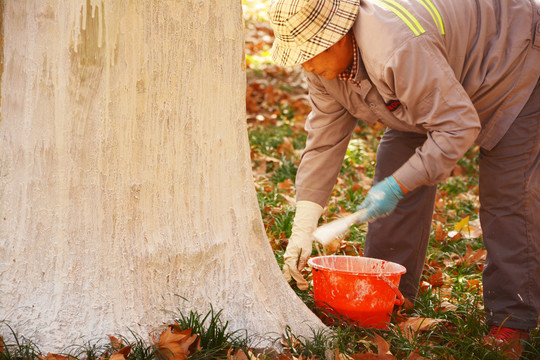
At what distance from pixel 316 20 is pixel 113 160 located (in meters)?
0.96

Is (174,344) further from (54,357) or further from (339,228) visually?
(339,228)

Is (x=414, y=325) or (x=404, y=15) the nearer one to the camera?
(x=404, y=15)

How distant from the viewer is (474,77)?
2.40 meters

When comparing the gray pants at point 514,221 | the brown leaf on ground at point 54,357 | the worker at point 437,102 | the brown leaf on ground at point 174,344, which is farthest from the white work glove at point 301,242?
the brown leaf on ground at point 54,357

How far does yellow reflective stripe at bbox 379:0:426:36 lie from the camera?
7.07ft

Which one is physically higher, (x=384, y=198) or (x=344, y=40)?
(x=344, y=40)

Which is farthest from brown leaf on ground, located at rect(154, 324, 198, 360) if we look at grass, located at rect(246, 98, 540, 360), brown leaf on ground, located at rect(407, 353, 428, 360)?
brown leaf on ground, located at rect(407, 353, 428, 360)

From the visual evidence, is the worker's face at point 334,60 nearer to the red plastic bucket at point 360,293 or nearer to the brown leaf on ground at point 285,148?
the red plastic bucket at point 360,293

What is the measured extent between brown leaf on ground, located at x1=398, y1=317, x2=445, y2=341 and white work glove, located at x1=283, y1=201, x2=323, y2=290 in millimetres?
500

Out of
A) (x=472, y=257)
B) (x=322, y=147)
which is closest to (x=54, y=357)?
(x=322, y=147)

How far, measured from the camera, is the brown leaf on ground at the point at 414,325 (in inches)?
92.7

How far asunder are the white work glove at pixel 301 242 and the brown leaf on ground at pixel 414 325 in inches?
19.7

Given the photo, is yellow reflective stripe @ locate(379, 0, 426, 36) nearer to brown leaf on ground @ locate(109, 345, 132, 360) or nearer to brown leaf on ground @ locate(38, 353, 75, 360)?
brown leaf on ground @ locate(109, 345, 132, 360)

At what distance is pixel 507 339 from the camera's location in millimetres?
2467
